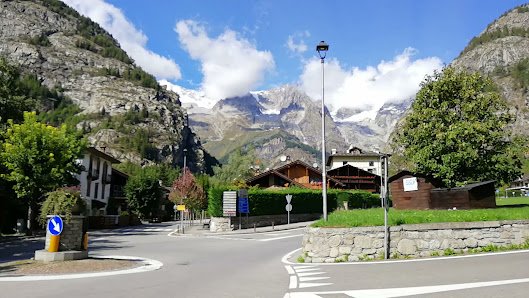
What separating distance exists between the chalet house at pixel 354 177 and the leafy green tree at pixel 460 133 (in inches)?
1603

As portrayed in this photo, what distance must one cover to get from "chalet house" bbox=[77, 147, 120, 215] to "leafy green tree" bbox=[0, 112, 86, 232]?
57.8 feet

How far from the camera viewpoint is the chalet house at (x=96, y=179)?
48.9m

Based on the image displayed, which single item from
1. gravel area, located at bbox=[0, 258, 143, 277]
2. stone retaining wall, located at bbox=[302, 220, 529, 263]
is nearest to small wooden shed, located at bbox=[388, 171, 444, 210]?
stone retaining wall, located at bbox=[302, 220, 529, 263]

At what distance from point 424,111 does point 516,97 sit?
180160 millimetres

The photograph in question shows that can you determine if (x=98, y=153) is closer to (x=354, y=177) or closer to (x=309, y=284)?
(x=354, y=177)

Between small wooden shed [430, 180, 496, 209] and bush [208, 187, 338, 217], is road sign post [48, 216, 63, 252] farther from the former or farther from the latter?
bush [208, 187, 338, 217]

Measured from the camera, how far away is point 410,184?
2247 centimetres

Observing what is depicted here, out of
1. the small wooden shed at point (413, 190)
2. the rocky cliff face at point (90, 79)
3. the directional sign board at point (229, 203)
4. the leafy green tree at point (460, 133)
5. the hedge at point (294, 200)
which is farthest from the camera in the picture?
the rocky cliff face at point (90, 79)

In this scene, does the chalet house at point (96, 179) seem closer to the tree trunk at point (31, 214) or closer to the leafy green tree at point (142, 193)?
the leafy green tree at point (142, 193)

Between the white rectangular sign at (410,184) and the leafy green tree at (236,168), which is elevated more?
the leafy green tree at (236,168)

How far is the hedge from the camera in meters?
34.1

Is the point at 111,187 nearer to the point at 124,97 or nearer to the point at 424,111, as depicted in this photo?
the point at 424,111

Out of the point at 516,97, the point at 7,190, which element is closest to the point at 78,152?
the point at 7,190

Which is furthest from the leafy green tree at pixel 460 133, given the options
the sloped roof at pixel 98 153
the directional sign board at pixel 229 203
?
the sloped roof at pixel 98 153
